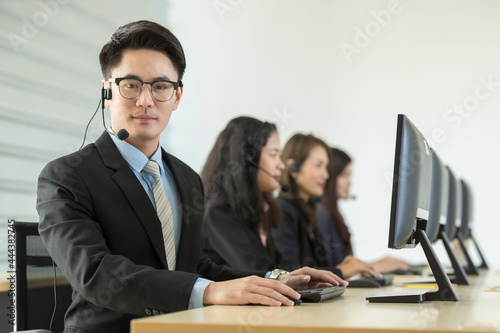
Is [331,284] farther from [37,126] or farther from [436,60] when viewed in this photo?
[436,60]

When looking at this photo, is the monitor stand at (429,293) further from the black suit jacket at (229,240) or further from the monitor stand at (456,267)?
the black suit jacket at (229,240)

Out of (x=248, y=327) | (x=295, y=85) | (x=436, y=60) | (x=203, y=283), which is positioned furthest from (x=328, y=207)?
(x=248, y=327)

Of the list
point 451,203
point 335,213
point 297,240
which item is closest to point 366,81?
point 335,213

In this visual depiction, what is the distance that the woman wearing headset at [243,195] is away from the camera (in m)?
2.71

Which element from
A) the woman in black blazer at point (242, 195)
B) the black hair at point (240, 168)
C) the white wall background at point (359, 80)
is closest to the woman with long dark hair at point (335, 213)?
the white wall background at point (359, 80)

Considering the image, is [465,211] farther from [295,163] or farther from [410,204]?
[410,204]

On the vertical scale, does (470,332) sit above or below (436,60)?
below

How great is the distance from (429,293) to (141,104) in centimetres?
96

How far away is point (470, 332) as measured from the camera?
96 centimetres

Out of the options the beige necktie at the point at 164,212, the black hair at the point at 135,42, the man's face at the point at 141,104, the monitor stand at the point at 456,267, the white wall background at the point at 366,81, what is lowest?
the monitor stand at the point at 456,267

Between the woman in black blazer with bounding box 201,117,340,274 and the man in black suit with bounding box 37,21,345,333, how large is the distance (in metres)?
0.77

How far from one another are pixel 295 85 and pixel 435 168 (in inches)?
139

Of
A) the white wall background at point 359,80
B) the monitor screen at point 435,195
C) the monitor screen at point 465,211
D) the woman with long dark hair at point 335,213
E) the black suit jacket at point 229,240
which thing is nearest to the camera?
the monitor screen at point 435,195

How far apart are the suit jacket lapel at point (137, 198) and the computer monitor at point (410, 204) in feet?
1.88
